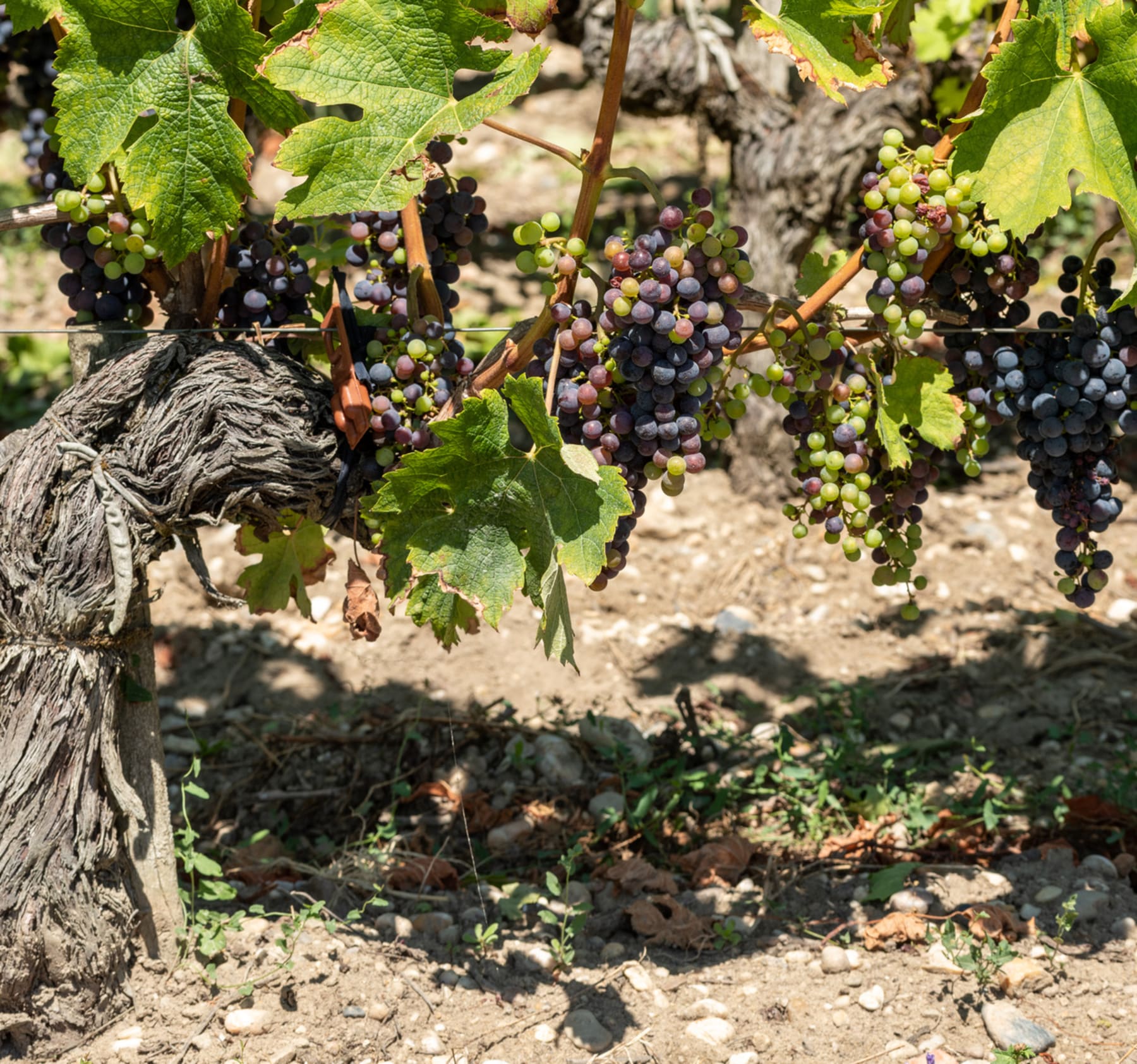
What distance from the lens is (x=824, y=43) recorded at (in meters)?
1.96

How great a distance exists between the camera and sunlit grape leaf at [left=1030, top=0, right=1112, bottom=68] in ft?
5.89

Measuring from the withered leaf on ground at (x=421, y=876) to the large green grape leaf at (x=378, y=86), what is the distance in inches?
63.4

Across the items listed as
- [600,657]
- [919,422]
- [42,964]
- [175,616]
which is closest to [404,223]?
[919,422]

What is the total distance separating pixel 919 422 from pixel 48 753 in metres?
1.71

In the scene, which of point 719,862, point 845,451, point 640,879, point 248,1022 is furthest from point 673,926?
point 845,451

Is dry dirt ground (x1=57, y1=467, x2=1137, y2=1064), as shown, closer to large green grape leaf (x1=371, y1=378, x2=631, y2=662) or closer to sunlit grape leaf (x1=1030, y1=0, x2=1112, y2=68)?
large green grape leaf (x1=371, y1=378, x2=631, y2=662)

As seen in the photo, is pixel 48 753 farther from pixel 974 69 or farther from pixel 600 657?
pixel 974 69

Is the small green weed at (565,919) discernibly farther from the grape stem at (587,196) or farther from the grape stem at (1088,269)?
the grape stem at (1088,269)

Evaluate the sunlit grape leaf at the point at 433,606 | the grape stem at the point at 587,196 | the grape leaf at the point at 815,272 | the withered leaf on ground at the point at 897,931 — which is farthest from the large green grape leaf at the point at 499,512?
the withered leaf on ground at the point at 897,931

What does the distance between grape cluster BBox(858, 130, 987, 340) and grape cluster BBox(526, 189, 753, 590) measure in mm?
242

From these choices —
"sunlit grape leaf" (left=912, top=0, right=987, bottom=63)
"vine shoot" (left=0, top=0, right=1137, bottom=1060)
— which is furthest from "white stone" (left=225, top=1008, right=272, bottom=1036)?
"sunlit grape leaf" (left=912, top=0, right=987, bottom=63)

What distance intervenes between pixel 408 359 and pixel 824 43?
90cm

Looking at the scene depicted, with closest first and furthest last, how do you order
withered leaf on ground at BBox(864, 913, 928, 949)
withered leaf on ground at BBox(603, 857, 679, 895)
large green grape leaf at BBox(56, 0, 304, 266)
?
large green grape leaf at BBox(56, 0, 304, 266)
withered leaf on ground at BBox(864, 913, 928, 949)
withered leaf on ground at BBox(603, 857, 679, 895)

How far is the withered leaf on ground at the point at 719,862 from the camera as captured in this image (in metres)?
2.78
